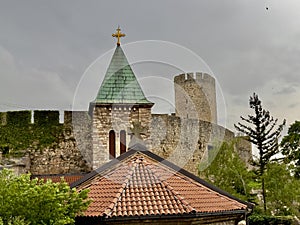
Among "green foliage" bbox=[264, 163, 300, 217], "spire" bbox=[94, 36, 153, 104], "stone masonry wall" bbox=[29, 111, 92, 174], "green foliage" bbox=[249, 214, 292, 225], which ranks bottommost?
"green foliage" bbox=[249, 214, 292, 225]

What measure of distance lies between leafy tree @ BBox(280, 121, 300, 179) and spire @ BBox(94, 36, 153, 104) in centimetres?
1169

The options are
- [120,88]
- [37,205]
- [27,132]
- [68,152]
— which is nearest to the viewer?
[37,205]

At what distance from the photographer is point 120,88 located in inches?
791

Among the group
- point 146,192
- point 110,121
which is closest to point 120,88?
point 110,121

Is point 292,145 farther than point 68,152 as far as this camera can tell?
Yes

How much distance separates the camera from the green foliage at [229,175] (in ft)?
80.4

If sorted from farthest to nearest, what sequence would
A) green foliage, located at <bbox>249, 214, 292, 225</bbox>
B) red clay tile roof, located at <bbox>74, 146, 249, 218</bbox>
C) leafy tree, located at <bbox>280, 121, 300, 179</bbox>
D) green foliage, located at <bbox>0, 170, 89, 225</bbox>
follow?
leafy tree, located at <bbox>280, 121, 300, 179</bbox>
green foliage, located at <bbox>249, 214, 292, 225</bbox>
red clay tile roof, located at <bbox>74, 146, 249, 218</bbox>
green foliage, located at <bbox>0, 170, 89, 225</bbox>

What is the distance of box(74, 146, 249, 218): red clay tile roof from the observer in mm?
10250

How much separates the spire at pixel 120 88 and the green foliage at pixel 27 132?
256 inches

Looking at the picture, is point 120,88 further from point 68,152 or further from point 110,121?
point 68,152

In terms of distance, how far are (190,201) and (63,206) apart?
282cm

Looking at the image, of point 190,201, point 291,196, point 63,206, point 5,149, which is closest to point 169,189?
point 190,201

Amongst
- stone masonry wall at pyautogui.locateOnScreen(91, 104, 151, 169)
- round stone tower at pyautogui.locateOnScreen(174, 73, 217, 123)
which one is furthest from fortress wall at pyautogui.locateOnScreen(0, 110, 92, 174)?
round stone tower at pyautogui.locateOnScreen(174, 73, 217, 123)

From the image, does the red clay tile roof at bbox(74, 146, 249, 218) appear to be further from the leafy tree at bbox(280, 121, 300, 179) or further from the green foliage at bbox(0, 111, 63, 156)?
the leafy tree at bbox(280, 121, 300, 179)
